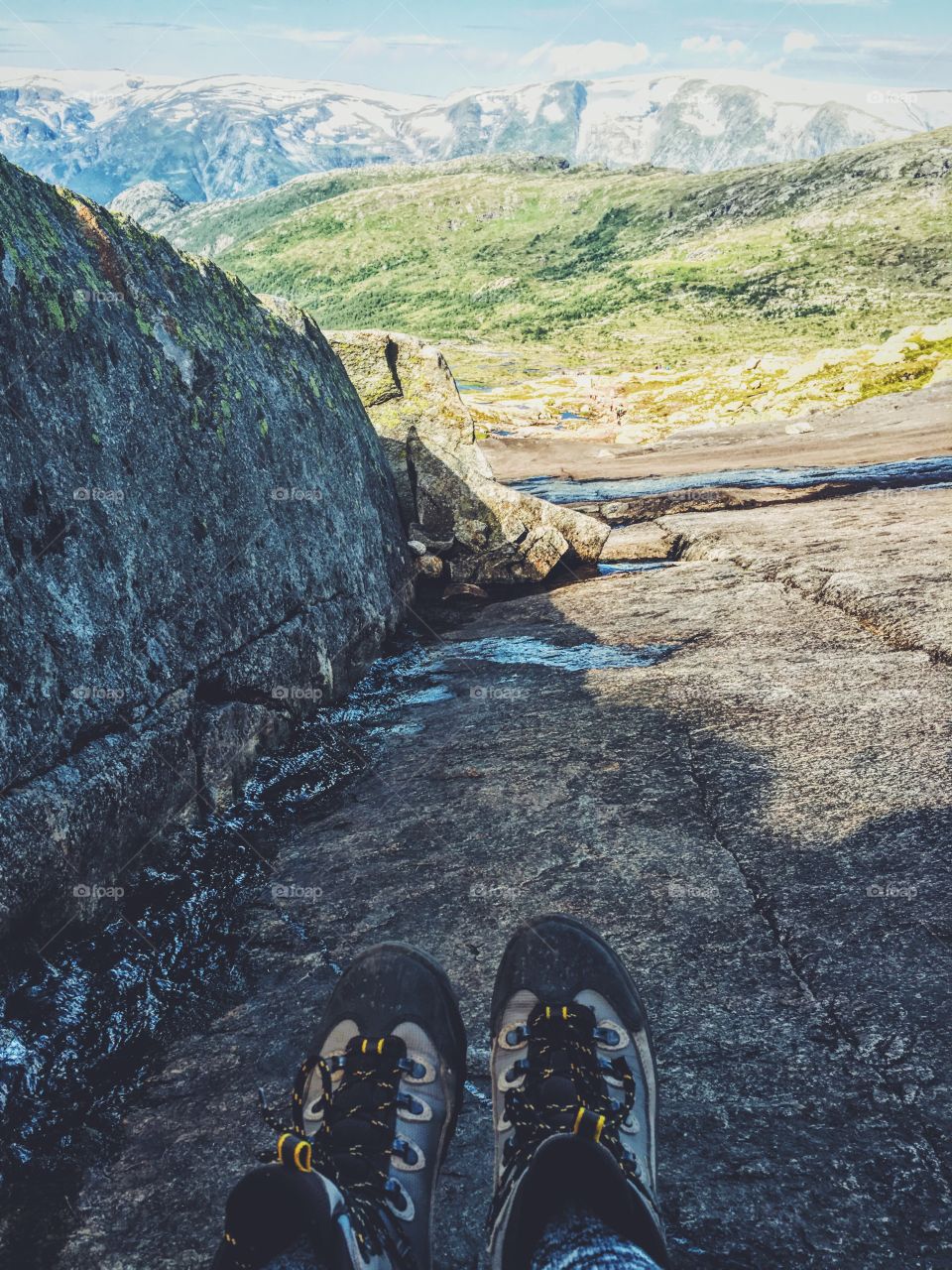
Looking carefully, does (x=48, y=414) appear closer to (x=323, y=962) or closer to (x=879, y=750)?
(x=323, y=962)

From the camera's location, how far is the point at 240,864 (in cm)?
562

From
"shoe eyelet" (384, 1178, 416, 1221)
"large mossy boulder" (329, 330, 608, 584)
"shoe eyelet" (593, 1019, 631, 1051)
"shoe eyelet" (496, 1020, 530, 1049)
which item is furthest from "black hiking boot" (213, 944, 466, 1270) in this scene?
"large mossy boulder" (329, 330, 608, 584)

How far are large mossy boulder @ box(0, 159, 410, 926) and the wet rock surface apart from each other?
1032 mm

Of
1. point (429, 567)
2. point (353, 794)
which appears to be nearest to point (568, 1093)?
point (353, 794)

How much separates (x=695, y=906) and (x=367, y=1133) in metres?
2.18

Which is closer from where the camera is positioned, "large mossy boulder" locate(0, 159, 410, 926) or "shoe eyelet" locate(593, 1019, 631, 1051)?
"shoe eyelet" locate(593, 1019, 631, 1051)

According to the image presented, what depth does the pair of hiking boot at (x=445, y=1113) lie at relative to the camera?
7.70 feet

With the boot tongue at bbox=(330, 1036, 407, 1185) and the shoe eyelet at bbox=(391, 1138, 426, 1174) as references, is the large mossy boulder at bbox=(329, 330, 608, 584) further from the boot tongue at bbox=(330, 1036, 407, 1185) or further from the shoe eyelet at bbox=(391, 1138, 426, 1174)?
the shoe eyelet at bbox=(391, 1138, 426, 1174)

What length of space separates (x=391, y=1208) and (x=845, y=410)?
33746mm

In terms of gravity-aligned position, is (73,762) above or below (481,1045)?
above

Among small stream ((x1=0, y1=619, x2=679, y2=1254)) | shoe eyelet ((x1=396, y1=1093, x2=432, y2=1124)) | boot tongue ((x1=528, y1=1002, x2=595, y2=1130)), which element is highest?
boot tongue ((x1=528, y1=1002, x2=595, y2=1130))

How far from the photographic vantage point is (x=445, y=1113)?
3.28 metres

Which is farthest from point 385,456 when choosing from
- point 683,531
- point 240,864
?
point 240,864

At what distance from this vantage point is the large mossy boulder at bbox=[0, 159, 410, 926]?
475 cm
